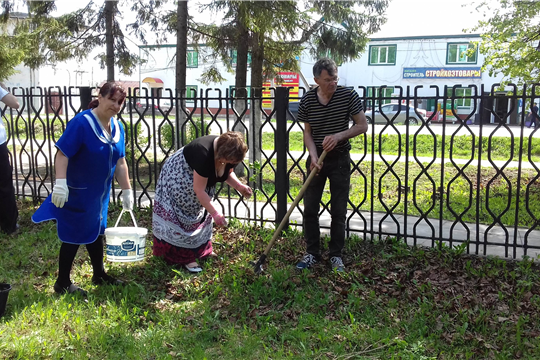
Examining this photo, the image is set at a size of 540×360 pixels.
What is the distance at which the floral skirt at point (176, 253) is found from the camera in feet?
14.4

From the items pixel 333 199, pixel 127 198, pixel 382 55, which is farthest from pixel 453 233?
pixel 382 55

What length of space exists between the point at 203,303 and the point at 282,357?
0.97 metres

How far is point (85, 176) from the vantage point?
3.71 meters

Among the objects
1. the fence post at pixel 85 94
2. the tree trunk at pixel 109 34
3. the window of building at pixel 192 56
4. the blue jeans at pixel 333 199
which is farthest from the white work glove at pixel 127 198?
the tree trunk at pixel 109 34

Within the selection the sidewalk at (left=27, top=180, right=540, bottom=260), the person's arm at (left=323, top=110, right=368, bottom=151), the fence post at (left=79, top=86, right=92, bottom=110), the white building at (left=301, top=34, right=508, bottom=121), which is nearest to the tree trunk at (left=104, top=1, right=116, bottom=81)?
the fence post at (left=79, top=86, right=92, bottom=110)

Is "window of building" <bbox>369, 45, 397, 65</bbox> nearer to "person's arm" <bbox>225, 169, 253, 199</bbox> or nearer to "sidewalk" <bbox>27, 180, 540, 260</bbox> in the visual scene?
"sidewalk" <bbox>27, 180, 540, 260</bbox>

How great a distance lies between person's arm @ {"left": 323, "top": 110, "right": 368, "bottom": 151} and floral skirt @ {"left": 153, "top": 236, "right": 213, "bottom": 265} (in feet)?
4.81

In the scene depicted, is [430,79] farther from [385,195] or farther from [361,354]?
[361,354]

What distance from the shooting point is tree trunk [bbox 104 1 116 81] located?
421 inches

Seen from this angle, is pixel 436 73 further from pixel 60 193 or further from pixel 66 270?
pixel 60 193

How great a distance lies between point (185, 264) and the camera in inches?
175

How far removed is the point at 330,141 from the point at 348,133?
0.59 feet

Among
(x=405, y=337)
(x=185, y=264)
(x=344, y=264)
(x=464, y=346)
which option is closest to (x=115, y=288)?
(x=185, y=264)

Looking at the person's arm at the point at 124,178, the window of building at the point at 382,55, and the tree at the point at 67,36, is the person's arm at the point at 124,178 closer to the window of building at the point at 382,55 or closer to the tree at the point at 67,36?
the tree at the point at 67,36
